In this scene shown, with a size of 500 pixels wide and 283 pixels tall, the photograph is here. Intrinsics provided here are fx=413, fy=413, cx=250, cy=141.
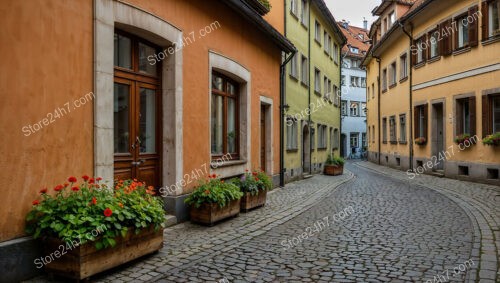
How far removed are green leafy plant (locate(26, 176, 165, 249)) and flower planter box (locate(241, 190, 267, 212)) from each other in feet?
12.9

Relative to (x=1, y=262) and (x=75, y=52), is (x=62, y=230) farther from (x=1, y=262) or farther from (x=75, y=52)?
(x=75, y=52)

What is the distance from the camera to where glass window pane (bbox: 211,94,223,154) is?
32.5 ft

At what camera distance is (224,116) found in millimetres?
10500

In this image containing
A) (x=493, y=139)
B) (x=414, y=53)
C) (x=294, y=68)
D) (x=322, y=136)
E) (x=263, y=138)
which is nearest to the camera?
(x=263, y=138)

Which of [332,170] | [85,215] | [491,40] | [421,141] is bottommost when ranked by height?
[332,170]

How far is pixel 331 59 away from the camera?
26984mm

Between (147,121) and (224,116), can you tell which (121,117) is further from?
(224,116)

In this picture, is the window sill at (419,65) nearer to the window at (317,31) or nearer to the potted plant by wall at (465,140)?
the potted plant by wall at (465,140)

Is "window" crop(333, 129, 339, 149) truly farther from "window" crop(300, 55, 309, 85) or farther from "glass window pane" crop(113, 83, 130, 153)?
"glass window pane" crop(113, 83, 130, 153)

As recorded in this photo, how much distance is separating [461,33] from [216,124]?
1216cm

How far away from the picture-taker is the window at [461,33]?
16438 millimetres

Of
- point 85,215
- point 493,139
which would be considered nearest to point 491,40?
point 493,139

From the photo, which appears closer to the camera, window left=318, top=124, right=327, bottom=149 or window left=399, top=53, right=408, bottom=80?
window left=399, top=53, right=408, bottom=80

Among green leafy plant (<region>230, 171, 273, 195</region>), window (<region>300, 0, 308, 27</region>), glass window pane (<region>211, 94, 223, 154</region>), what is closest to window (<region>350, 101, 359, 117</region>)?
window (<region>300, 0, 308, 27</region>)
